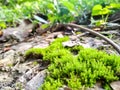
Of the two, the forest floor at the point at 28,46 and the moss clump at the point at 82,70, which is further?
the forest floor at the point at 28,46

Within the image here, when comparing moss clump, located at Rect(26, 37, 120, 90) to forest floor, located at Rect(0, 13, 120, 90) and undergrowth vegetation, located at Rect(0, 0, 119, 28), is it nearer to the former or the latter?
forest floor, located at Rect(0, 13, 120, 90)

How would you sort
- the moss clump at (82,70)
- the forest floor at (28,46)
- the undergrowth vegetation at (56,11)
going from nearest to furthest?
the moss clump at (82,70)
the forest floor at (28,46)
the undergrowth vegetation at (56,11)

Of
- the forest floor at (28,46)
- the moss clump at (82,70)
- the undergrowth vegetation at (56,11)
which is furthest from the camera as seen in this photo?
the undergrowth vegetation at (56,11)

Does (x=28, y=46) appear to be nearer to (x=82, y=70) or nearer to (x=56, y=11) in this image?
(x=56, y=11)

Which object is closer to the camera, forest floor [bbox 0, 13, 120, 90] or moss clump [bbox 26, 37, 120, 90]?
moss clump [bbox 26, 37, 120, 90]

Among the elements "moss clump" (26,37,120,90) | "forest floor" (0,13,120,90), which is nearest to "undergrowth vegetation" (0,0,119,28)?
"forest floor" (0,13,120,90)

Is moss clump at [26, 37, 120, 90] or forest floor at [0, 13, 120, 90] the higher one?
moss clump at [26, 37, 120, 90]

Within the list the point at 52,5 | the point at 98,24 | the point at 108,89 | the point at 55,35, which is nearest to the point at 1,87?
the point at 108,89

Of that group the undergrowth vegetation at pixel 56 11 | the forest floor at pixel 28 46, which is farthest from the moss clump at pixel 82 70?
the undergrowth vegetation at pixel 56 11

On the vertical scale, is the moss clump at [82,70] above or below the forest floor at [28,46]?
above

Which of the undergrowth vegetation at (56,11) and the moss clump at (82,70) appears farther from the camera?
the undergrowth vegetation at (56,11)

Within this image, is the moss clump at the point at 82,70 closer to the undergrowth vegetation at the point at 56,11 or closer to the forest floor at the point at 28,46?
the forest floor at the point at 28,46
